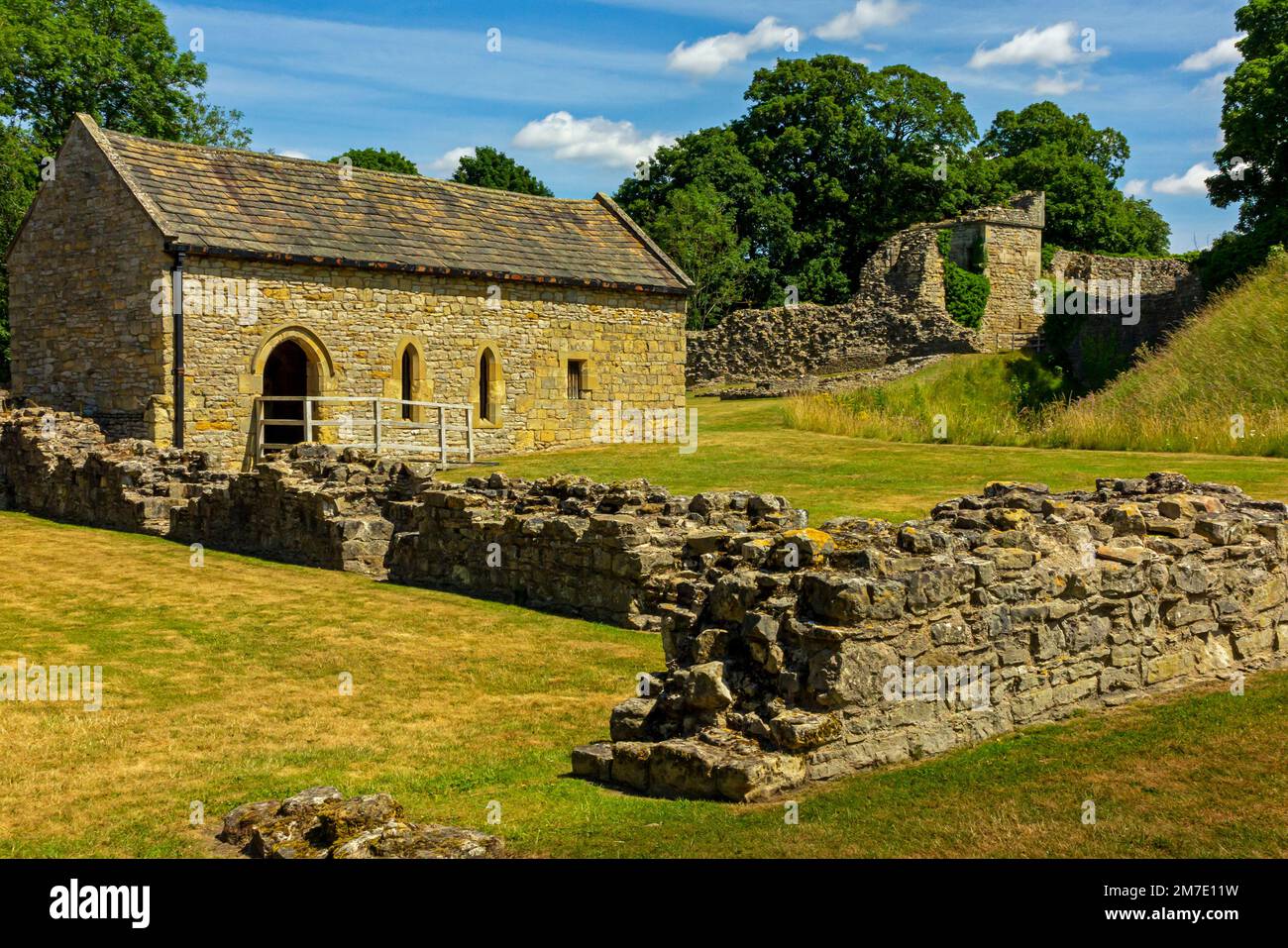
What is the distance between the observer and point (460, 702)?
11156 mm

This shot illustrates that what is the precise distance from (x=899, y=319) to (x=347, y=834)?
40555 millimetres

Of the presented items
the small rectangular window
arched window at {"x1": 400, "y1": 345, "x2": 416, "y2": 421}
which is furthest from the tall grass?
arched window at {"x1": 400, "y1": 345, "x2": 416, "y2": 421}

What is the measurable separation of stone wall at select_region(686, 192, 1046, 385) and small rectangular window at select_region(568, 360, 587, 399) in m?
13.4

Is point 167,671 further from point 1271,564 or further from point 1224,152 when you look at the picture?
point 1224,152

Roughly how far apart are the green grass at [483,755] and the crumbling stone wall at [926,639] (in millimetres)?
249

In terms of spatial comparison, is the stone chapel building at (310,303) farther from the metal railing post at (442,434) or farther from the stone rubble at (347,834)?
the stone rubble at (347,834)

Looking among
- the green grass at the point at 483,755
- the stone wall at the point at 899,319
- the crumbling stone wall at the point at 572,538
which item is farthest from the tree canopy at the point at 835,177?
the green grass at the point at 483,755

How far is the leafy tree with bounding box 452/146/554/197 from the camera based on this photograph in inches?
2596

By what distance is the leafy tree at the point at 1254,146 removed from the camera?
121ft

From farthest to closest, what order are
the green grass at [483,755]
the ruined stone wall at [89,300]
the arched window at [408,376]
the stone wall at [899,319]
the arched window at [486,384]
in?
the stone wall at [899,319] → the arched window at [486,384] → the arched window at [408,376] → the ruined stone wall at [89,300] → the green grass at [483,755]

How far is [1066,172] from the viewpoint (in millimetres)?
63812

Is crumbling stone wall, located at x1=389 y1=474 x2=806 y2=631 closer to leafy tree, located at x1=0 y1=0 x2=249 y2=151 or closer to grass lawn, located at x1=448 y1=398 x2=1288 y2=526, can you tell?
grass lawn, located at x1=448 y1=398 x2=1288 y2=526

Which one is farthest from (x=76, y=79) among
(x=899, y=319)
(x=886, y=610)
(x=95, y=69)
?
(x=886, y=610)
